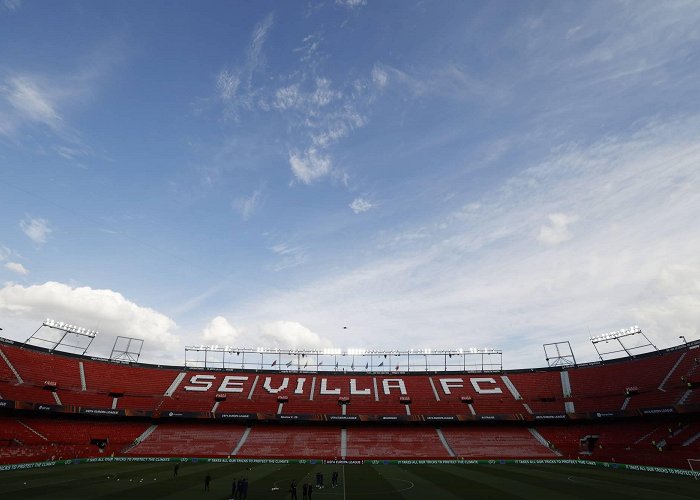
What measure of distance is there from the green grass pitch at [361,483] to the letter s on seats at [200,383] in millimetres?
27813

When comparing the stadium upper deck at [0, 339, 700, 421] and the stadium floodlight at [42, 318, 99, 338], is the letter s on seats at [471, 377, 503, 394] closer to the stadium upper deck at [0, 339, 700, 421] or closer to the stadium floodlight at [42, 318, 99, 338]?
the stadium upper deck at [0, 339, 700, 421]

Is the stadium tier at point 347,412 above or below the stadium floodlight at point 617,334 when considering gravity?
below

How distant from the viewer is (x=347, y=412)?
241 feet

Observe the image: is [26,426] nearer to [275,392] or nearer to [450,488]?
[275,392]

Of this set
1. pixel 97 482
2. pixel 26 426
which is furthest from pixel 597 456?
pixel 26 426

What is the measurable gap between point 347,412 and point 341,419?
4015 mm

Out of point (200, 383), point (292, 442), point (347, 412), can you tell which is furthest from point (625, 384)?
point (200, 383)

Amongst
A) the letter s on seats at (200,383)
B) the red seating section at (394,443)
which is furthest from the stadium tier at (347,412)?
the letter s on seats at (200,383)

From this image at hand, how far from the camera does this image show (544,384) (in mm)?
79938

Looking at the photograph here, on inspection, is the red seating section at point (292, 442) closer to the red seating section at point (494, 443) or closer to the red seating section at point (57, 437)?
the red seating section at point (57, 437)

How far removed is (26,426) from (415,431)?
58.6 meters

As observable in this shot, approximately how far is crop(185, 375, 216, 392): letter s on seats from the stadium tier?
369mm

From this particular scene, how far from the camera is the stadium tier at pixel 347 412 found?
194ft

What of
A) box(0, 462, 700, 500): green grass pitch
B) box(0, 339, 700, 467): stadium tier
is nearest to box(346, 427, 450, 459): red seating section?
box(0, 339, 700, 467): stadium tier
